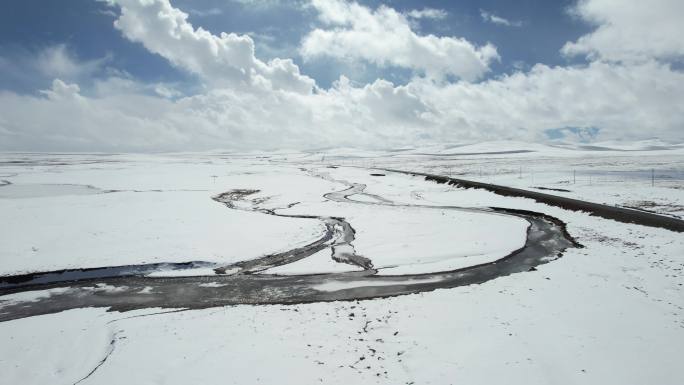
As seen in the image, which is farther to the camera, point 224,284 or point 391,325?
point 224,284

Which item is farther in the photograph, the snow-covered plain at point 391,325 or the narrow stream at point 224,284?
the narrow stream at point 224,284

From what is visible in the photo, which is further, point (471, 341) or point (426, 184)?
point (426, 184)

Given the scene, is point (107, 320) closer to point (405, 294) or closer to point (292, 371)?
point (292, 371)

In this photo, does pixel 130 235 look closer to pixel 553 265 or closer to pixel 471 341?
pixel 471 341

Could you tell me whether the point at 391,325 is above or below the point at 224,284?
below

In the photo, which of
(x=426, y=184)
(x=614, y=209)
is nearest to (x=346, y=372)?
(x=614, y=209)

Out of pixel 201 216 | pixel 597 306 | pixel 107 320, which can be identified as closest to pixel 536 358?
pixel 597 306

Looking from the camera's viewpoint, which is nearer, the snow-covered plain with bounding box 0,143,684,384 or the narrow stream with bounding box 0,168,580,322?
the snow-covered plain with bounding box 0,143,684,384

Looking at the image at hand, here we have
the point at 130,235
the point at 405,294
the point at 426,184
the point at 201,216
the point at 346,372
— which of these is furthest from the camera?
the point at 426,184

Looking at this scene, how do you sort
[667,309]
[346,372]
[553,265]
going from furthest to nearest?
[553,265]
[667,309]
[346,372]
